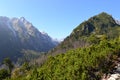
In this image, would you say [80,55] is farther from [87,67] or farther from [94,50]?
[87,67]

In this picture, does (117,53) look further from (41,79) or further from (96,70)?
(41,79)

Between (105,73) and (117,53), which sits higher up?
(117,53)

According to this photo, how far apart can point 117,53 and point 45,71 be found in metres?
14.3

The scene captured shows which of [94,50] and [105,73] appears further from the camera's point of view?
[94,50]

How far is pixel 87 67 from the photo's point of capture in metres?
41.1

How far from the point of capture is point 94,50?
48.3m

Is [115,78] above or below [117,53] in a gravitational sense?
below

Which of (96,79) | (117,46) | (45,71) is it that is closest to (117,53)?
(117,46)

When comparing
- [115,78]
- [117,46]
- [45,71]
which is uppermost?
[117,46]

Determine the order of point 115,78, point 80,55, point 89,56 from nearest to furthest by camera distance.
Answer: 1. point 115,78
2. point 89,56
3. point 80,55

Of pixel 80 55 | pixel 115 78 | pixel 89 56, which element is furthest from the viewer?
pixel 80 55

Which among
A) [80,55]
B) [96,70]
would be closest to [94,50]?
[80,55]

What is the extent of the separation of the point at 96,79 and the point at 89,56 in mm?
5966

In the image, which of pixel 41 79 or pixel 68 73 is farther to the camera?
pixel 41 79
